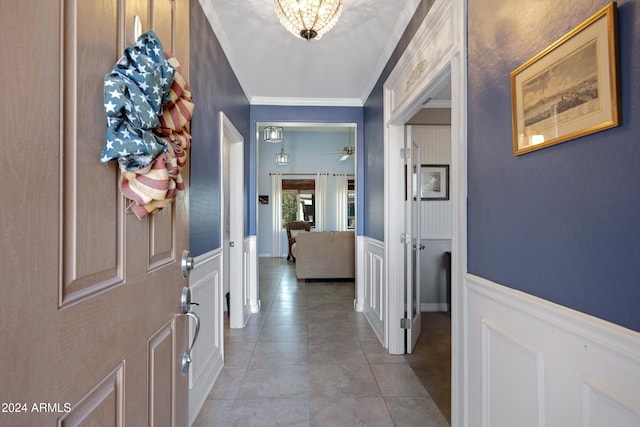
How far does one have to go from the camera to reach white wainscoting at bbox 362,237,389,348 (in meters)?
2.93

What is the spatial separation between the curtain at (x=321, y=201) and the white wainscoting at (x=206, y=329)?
6.23 m

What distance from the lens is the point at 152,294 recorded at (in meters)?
0.86

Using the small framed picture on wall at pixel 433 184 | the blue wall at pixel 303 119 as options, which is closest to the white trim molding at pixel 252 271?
the blue wall at pixel 303 119

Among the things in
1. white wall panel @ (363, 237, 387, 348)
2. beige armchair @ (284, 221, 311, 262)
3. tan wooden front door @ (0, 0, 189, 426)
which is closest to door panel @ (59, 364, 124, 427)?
tan wooden front door @ (0, 0, 189, 426)

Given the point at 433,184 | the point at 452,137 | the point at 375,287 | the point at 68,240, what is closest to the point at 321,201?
the point at 433,184

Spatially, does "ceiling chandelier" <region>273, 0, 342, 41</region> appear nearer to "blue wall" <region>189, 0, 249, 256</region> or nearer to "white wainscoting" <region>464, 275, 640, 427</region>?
"blue wall" <region>189, 0, 249, 256</region>

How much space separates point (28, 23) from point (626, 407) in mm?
1403

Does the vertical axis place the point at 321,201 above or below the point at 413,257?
above

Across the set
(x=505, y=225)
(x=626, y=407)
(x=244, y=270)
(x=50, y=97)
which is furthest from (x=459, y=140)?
(x=244, y=270)

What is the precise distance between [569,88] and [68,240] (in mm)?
1244

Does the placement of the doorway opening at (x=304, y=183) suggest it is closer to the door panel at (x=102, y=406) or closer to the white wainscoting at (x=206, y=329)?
the white wainscoting at (x=206, y=329)

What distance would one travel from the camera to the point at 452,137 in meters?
1.54

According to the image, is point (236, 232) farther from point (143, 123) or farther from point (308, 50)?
point (143, 123)

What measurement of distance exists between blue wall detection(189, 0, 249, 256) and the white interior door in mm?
1639
